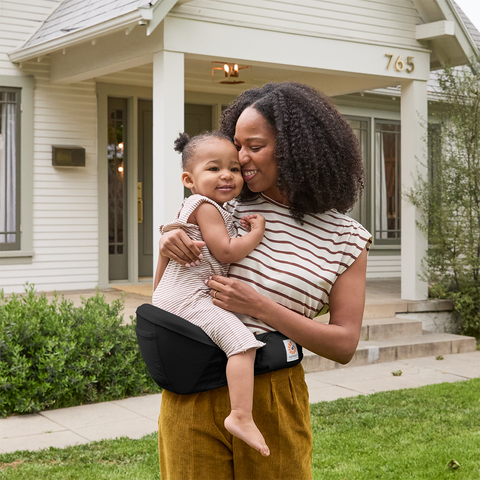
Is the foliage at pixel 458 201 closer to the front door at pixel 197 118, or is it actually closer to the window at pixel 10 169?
the front door at pixel 197 118

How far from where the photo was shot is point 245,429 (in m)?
1.73

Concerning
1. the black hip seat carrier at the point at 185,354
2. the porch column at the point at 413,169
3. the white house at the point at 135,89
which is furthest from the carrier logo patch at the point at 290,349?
the porch column at the point at 413,169

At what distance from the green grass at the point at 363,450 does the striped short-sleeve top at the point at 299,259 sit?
2.29 meters

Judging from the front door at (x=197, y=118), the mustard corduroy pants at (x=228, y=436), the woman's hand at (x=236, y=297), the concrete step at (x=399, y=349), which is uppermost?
the front door at (x=197, y=118)

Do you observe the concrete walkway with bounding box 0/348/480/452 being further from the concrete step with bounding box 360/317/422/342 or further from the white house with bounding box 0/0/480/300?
the white house with bounding box 0/0/480/300

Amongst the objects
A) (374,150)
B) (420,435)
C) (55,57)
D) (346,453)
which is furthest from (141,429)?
(374,150)

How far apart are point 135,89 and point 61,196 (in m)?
1.86

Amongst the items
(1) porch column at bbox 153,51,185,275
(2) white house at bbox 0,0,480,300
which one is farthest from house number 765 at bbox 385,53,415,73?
(1) porch column at bbox 153,51,185,275

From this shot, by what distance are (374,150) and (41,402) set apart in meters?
8.32

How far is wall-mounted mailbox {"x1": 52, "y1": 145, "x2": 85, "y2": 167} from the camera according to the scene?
349 inches

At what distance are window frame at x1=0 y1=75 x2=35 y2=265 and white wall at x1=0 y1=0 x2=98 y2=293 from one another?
0.23 feet

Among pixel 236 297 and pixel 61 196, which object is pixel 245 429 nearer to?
pixel 236 297

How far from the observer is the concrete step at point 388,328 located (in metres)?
7.61

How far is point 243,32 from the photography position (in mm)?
7180
